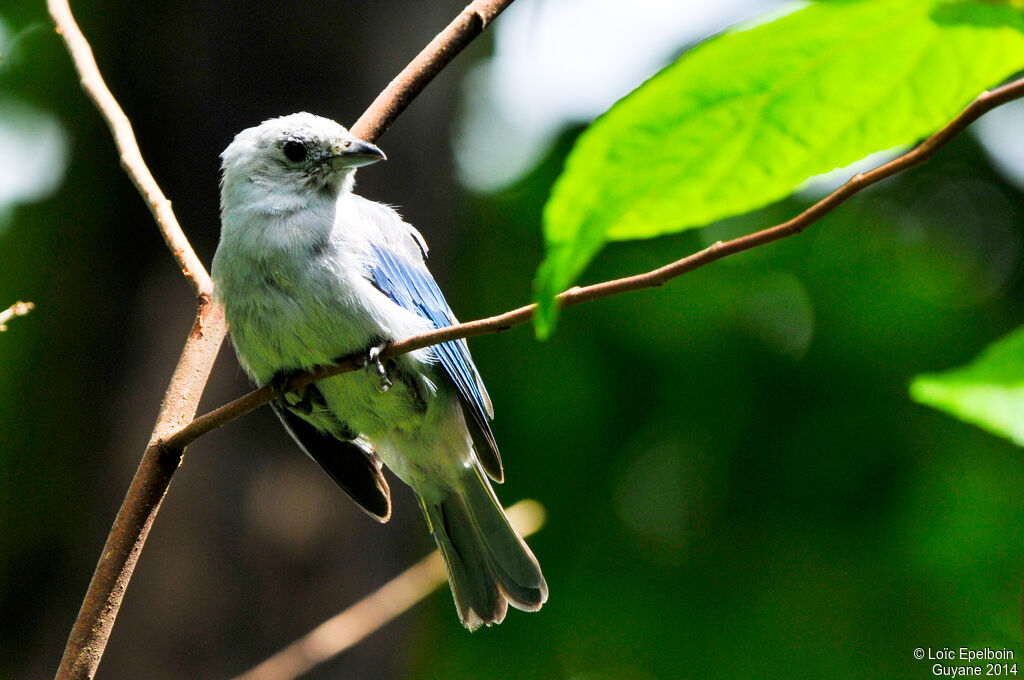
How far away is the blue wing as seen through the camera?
3.99 meters

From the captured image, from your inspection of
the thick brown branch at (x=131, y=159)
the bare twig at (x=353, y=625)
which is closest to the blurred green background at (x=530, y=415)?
the bare twig at (x=353, y=625)

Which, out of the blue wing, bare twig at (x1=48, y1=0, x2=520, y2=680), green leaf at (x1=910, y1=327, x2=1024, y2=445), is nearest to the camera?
green leaf at (x1=910, y1=327, x2=1024, y2=445)

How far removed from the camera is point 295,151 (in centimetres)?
421

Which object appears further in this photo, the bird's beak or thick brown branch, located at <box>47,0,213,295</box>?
the bird's beak

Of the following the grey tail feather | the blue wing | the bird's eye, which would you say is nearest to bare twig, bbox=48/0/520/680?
the blue wing

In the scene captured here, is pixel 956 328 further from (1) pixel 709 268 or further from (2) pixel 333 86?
(2) pixel 333 86

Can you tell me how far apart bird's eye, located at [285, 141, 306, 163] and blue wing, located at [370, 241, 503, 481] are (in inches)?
19.9

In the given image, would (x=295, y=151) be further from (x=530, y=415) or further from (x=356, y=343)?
(x=530, y=415)

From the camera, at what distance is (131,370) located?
20.6ft

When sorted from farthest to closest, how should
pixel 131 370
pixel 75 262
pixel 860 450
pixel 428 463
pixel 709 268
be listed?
pixel 709 268, pixel 860 450, pixel 75 262, pixel 131 370, pixel 428 463

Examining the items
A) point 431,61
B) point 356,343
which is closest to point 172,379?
point 431,61

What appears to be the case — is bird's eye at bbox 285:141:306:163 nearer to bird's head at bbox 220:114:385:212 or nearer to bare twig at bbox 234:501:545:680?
bird's head at bbox 220:114:385:212

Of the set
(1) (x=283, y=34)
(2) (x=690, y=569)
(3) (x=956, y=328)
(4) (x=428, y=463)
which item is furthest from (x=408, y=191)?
(3) (x=956, y=328)

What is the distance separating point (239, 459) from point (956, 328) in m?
5.16
